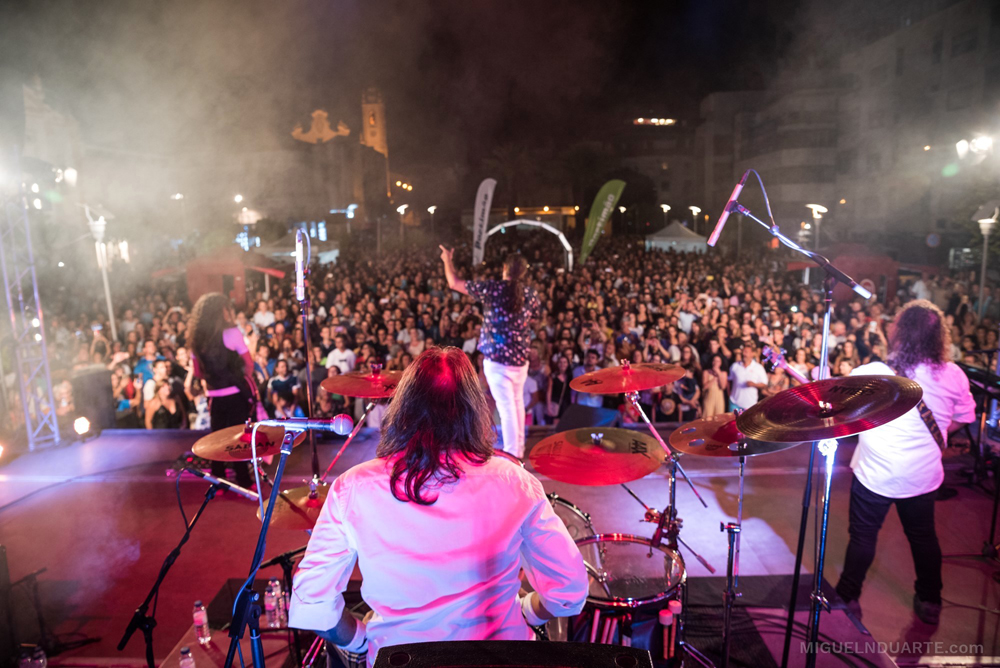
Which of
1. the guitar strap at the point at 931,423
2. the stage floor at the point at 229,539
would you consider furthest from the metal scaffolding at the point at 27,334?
the guitar strap at the point at 931,423

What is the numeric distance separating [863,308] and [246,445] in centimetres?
795

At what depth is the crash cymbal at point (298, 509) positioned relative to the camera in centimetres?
227

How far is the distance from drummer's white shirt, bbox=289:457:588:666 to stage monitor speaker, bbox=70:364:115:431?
5.51m

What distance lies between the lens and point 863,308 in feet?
25.0

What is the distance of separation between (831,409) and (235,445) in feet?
7.94

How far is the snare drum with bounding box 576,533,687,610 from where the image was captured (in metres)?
2.12

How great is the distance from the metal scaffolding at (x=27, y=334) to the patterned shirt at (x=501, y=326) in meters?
4.14

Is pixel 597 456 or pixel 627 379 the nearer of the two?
→ pixel 597 456

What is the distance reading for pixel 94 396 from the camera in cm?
557

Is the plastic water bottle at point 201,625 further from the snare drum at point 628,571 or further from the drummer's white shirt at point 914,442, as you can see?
the drummer's white shirt at point 914,442

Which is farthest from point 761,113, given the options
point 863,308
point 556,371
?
point 556,371

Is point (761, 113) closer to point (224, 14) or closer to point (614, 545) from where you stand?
point (224, 14)

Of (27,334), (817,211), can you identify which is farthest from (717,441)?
(817,211)

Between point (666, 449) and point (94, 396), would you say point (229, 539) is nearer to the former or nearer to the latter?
point (666, 449)
